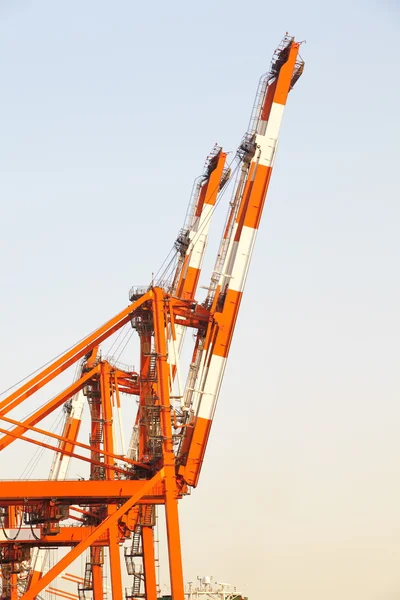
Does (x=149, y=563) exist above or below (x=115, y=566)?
above

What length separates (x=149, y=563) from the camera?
144ft

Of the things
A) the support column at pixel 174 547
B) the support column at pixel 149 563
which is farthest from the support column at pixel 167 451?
the support column at pixel 149 563

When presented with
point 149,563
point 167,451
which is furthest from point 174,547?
point 149,563

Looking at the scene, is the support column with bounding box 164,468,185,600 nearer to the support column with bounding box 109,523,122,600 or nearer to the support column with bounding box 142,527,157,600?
the support column with bounding box 109,523,122,600

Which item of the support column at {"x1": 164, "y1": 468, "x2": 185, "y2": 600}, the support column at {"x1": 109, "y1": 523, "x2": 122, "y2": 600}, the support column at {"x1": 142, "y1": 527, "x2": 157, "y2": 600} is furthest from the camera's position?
the support column at {"x1": 142, "y1": 527, "x2": 157, "y2": 600}

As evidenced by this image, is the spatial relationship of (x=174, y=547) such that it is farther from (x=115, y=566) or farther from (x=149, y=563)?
(x=149, y=563)

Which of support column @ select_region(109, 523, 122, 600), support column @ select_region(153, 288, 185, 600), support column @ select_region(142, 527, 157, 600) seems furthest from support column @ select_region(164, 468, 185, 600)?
support column @ select_region(142, 527, 157, 600)

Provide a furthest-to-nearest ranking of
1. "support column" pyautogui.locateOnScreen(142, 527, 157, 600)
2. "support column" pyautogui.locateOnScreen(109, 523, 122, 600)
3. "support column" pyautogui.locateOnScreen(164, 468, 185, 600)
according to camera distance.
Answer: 1. "support column" pyautogui.locateOnScreen(142, 527, 157, 600)
2. "support column" pyautogui.locateOnScreen(109, 523, 122, 600)
3. "support column" pyautogui.locateOnScreen(164, 468, 185, 600)

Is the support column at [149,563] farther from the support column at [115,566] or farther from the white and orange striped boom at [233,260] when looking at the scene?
the white and orange striped boom at [233,260]

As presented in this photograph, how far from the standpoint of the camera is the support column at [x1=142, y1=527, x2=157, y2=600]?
43122 millimetres

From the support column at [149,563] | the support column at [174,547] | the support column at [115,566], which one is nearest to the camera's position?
the support column at [174,547]

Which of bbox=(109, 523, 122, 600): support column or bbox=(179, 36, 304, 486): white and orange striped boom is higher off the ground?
bbox=(179, 36, 304, 486): white and orange striped boom

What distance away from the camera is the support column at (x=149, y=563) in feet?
141

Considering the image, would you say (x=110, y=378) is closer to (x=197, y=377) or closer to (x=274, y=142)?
(x=197, y=377)
